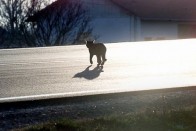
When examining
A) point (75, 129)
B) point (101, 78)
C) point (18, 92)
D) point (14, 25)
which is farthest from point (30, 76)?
point (14, 25)

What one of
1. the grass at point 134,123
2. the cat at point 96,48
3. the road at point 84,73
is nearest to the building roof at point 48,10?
the road at point 84,73

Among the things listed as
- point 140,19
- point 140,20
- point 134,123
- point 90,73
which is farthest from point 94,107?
point 140,20

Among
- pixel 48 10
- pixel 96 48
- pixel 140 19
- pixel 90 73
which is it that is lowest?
pixel 140 19

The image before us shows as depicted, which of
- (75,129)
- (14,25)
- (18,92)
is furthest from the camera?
(14,25)

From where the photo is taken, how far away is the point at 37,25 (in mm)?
30875

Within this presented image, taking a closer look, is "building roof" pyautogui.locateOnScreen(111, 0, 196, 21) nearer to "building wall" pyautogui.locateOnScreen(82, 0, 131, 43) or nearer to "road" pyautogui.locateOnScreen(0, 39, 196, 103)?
"building wall" pyautogui.locateOnScreen(82, 0, 131, 43)

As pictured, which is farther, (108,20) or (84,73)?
(108,20)

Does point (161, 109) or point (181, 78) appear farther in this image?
point (181, 78)

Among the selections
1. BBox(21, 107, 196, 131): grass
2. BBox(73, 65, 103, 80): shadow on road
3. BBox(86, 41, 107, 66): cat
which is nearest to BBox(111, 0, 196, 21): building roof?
BBox(73, 65, 103, 80): shadow on road

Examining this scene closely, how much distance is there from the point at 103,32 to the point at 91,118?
3800cm

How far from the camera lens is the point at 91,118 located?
27.4ft

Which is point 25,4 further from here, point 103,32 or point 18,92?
point 18,92

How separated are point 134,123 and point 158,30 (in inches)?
1515

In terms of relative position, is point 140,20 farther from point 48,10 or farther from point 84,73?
point 84,73
